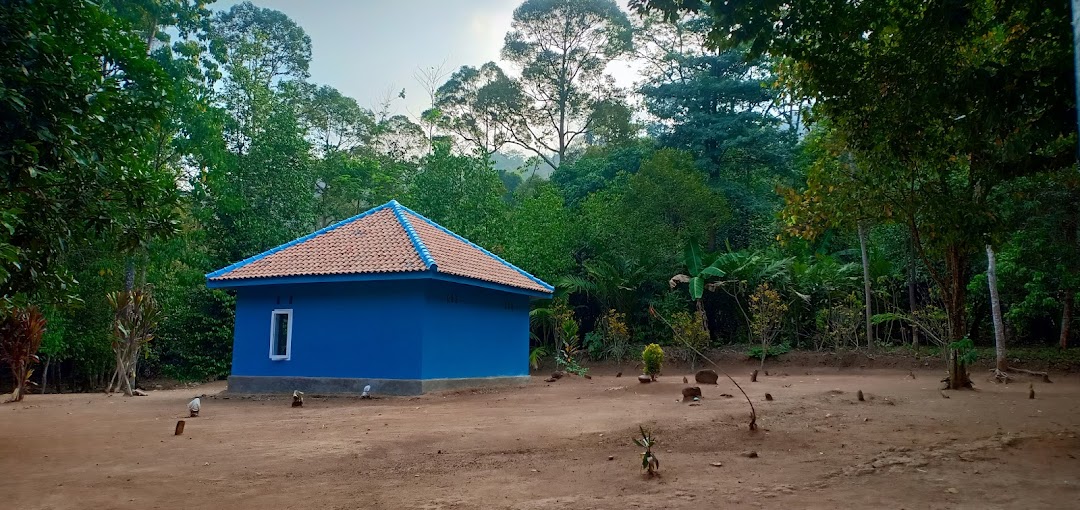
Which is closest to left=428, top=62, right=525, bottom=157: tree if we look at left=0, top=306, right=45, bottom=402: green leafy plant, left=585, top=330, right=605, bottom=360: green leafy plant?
left=585, top=330, right=605, bottom=360: green leafy plant

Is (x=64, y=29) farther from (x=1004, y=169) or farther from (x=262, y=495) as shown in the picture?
(x=1004, y=169)

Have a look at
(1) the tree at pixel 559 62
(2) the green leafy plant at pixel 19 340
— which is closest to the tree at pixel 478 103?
(1) the tree at pixel 559 62

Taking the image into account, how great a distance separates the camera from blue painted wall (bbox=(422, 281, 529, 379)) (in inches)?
553

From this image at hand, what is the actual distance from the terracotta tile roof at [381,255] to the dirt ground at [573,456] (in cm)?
377

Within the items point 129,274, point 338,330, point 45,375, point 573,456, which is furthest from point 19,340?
point 573,456

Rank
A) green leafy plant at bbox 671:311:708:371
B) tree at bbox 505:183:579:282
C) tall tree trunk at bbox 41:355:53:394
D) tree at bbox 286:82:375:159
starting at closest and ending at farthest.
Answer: green leafy plant at bbox 671:311:708:371, tall tree trunk at bbox 41:355:53:394, tree at bbox 505:183:579:282, tree at bbox 286:82:375:159

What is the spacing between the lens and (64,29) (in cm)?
729

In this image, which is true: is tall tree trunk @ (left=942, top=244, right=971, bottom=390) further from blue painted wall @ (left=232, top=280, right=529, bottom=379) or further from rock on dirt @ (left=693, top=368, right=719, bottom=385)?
blue painted wall @ (left=232, top=280, right=529, bottom=379)

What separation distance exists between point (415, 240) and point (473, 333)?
2450 millimetres

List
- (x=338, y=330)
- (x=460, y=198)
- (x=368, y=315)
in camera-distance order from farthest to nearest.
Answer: (x=460, y=198) < (x=338, y=330) < (x=368, y=315)

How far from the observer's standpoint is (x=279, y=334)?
15680 millimetres

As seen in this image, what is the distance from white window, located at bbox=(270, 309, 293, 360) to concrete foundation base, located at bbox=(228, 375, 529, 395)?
0.53 meters

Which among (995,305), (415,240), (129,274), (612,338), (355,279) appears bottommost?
(612,338)

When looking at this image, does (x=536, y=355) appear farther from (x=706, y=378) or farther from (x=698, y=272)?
(x=706, y=378)
